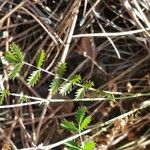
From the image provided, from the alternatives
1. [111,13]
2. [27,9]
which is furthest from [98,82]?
[27,9]

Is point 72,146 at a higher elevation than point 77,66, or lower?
lower

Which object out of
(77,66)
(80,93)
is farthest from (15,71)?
(77,66)

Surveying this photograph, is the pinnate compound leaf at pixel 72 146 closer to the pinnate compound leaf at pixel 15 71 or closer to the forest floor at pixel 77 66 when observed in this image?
the forest floor at pixel 77 66

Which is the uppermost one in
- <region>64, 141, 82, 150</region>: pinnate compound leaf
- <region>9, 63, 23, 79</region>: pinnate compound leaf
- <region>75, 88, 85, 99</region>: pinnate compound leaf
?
<region>9, 63, 23, 79</region>: pinnate compound leaf

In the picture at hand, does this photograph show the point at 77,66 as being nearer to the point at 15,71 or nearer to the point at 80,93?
the point at 80,93

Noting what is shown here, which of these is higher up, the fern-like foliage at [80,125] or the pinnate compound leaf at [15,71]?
the pinnate compound leaf at [15,71]

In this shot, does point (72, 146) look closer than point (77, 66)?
Yes

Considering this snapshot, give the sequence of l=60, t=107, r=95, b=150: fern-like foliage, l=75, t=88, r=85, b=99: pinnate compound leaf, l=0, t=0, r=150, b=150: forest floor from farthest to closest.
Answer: l=0, t=0, r=150, b=150: forest floor, l=75, t=88, r=85, b=99: pinnate compound leaf, l=60, t=107, r=95, b=150: fern-like foliage

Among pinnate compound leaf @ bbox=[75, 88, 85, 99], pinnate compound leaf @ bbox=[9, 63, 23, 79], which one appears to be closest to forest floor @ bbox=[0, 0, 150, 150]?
pinnate compound leaf @ bbox=[75, 88, 85, 99]

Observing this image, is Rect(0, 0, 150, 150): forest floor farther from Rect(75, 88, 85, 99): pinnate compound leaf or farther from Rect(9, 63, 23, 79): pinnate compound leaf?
Rect(9, 63, 23, 79): pinnate compound leaf

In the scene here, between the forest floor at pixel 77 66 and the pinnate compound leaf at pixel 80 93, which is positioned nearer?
the pinnate compound leaf at pixel 80 93

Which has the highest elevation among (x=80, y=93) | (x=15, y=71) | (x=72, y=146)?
(x=15, y=71)

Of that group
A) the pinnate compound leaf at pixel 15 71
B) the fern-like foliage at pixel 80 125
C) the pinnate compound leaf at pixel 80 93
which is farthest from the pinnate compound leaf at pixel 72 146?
the pinnate compound leaf at pixel 15 71
